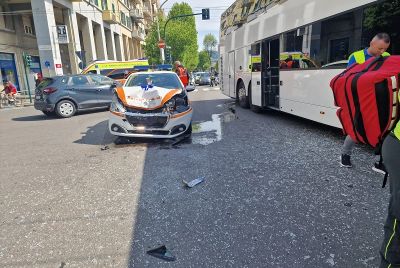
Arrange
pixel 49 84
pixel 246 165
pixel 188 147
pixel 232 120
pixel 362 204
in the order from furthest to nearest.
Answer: pixel 49 84
pixel 232 120
pixel 188 147
pixel 246 165
pixel 362 204

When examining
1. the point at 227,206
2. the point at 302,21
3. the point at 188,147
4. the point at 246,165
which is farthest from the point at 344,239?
the point at 302,21

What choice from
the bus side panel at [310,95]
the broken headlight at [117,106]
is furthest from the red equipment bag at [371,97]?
the broken headlight at [117,106]

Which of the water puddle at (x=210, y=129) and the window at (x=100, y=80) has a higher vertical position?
the window at (x=100, y=80)

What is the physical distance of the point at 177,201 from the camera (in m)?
3.78

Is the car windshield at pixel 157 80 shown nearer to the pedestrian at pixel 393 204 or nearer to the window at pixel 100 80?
the window at pixel 100 80

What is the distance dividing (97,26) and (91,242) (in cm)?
3287

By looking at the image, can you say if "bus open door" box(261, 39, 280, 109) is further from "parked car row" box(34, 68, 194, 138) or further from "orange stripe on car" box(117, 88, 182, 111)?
"orange stripe on car" box(117, 88, 182, 111)

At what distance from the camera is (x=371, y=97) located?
1.84m

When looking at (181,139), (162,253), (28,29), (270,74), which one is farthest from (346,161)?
(28,29)

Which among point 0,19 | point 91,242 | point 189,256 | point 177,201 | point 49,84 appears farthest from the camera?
point 0,19

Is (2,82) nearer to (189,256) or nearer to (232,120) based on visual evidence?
(232,120)

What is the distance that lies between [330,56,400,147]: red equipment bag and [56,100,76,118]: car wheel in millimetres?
11608

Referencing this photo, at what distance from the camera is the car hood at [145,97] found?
21.0ft

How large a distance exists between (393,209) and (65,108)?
12.1 m
